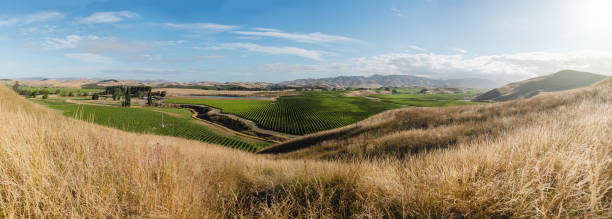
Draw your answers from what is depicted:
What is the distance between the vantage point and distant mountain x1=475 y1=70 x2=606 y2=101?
145750 mm

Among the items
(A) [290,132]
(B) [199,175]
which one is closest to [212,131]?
(A) [290,132]

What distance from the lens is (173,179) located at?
3.47m

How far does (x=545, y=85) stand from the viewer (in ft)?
503

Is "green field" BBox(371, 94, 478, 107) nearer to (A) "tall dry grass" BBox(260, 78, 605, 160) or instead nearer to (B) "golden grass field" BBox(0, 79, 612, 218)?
(A) "tall dry grass" BBox(260, 78, 605, 160)

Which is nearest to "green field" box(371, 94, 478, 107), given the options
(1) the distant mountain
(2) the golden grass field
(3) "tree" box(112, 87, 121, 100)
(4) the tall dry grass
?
(1) the distant mountain

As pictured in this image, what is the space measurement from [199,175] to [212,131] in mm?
75751

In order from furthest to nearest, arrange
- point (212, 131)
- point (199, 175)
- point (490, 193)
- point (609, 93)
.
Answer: point (212, 131) < point (609, 93) < point (199, 175) < point (490, 193)

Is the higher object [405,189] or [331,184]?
[405,189]

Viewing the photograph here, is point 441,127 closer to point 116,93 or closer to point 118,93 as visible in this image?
point 116,93

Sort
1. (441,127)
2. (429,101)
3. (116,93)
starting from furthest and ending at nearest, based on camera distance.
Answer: (116,93) < (429,101) < (441,127)

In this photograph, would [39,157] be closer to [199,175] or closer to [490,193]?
[199,175]

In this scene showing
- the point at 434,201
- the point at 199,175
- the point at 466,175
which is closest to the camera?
the point at 434,201

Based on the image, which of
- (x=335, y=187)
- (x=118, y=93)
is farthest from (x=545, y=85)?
(x=118, y=93)

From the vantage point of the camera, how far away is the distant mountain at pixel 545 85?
478 feet
